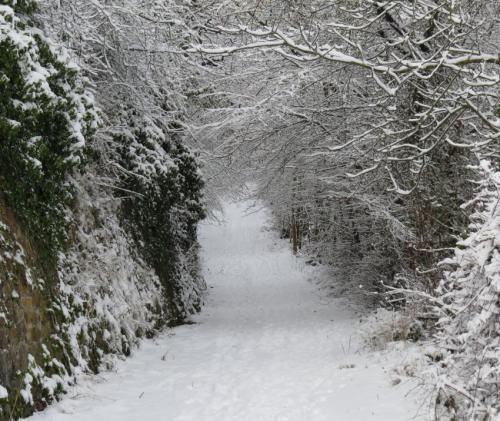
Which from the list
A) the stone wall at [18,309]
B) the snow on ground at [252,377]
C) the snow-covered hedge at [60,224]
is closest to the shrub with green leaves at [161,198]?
the snow-covered hedge at [60,224]

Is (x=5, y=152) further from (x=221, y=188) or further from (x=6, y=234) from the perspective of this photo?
(x=221, y=188)

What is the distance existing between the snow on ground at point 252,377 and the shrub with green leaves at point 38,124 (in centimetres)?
198

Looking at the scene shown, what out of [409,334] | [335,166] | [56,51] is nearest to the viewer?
[56,51]

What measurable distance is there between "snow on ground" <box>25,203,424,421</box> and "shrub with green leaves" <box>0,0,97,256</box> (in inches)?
77.9

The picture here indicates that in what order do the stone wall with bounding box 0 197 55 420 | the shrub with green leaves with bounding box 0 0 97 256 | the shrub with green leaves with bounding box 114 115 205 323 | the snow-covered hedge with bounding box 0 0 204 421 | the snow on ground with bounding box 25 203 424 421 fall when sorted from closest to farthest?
1. the stone wall with bounding box 0 197 55 420
2. the snow-covered hedge with bounding box 0 0 204 421
3. the shrub with green leaves with bounding box 0 0 97 256
4. the snow on ground with bounding box 25 203 424 421
5. the shrub with green leaves with bounding box 114 115 205 323

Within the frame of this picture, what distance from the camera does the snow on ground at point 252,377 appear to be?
18.7ft

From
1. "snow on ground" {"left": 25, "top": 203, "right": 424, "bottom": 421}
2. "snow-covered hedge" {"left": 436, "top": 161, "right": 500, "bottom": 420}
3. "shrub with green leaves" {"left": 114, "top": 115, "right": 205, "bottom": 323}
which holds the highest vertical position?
"shrub with green leaves" {"left": 114, "top": 115, "right": 205, "bottom": 323}

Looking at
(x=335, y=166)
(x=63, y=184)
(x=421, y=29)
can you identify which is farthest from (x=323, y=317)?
(x=63, y=184)

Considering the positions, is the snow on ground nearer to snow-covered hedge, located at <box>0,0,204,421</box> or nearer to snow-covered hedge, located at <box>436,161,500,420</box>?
snow-covered hedge, located at <box>0,0,204,421</box>

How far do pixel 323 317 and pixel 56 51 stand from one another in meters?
8.93

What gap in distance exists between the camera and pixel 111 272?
846cm

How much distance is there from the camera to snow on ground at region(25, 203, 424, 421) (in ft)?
18.7

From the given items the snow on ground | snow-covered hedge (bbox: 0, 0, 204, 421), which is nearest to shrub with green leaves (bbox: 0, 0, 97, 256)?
snow-covered hedge (bbox: 0, 0, 204, 421)

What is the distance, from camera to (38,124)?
20.1 feet
